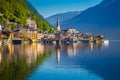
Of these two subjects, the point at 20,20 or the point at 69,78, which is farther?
the point at 20,20

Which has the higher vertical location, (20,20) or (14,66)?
(20,20)

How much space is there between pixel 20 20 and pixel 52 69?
114149 mm

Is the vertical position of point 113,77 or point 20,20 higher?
point 20,20

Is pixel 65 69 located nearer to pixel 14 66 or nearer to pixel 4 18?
pixel 14 66

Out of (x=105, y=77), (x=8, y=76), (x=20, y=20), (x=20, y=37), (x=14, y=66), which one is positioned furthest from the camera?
(x=20, y=20)

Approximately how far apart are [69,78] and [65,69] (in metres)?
7.98

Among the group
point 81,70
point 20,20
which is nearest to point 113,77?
point 81,70

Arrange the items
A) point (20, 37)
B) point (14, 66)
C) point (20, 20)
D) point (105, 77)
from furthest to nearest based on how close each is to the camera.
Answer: point (20, 20) → point (20, 37) → point (14, 66) → point (105, 77)

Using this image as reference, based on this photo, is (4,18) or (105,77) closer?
(105,77)

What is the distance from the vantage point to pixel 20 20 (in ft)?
532

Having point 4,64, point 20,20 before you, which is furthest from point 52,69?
point 20,20

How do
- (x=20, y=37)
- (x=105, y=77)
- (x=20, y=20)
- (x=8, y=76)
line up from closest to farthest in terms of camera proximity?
(x=8, y=76) → (x=105, y=77) → (x=20, y=37) → (x=20, y=20)

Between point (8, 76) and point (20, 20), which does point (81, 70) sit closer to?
point (8, 76)

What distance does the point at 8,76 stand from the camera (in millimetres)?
39906
